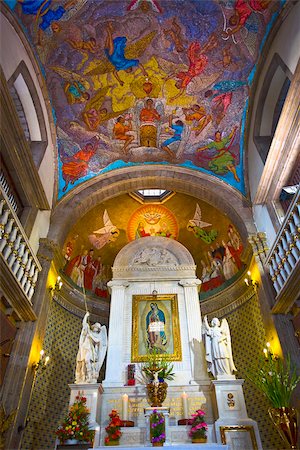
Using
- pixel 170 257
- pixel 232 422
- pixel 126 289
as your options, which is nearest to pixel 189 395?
pixel 232 422

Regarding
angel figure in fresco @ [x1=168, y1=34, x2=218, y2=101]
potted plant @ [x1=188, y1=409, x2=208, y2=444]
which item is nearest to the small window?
angel figure in fresco @ [x1=168, y1=34, x2=218, y2=101]

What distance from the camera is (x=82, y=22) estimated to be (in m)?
12.2

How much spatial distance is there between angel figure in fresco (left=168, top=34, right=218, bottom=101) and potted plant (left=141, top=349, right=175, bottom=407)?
33.3ft

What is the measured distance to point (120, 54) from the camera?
43.5 feet

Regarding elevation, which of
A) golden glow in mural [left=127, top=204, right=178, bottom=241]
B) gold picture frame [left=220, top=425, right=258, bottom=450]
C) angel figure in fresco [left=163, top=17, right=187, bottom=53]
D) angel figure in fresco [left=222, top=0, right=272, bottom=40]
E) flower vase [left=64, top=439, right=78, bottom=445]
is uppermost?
angel figure in fresco [left=163, top=17, right=187, bottom=53]

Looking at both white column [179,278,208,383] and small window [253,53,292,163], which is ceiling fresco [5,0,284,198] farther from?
white column [179,278,208,383]

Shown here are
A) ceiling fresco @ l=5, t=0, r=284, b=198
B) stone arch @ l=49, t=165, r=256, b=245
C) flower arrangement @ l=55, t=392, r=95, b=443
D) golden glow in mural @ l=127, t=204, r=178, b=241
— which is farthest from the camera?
golden glow in mural @ l=127, t=204, r=178, b=241

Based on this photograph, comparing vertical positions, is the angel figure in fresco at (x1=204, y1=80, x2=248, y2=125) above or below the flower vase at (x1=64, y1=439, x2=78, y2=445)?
above

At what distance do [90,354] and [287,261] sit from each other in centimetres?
675

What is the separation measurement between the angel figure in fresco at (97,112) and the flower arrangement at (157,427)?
11.0 meters

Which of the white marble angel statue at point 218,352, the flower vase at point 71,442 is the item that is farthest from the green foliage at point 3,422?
the white marble angel statue at point 218,352

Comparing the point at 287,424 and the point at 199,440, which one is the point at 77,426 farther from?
the point at 287,424

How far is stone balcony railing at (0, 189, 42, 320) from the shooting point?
364 inches

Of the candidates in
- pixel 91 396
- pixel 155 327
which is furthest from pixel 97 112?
pixel 91 396
